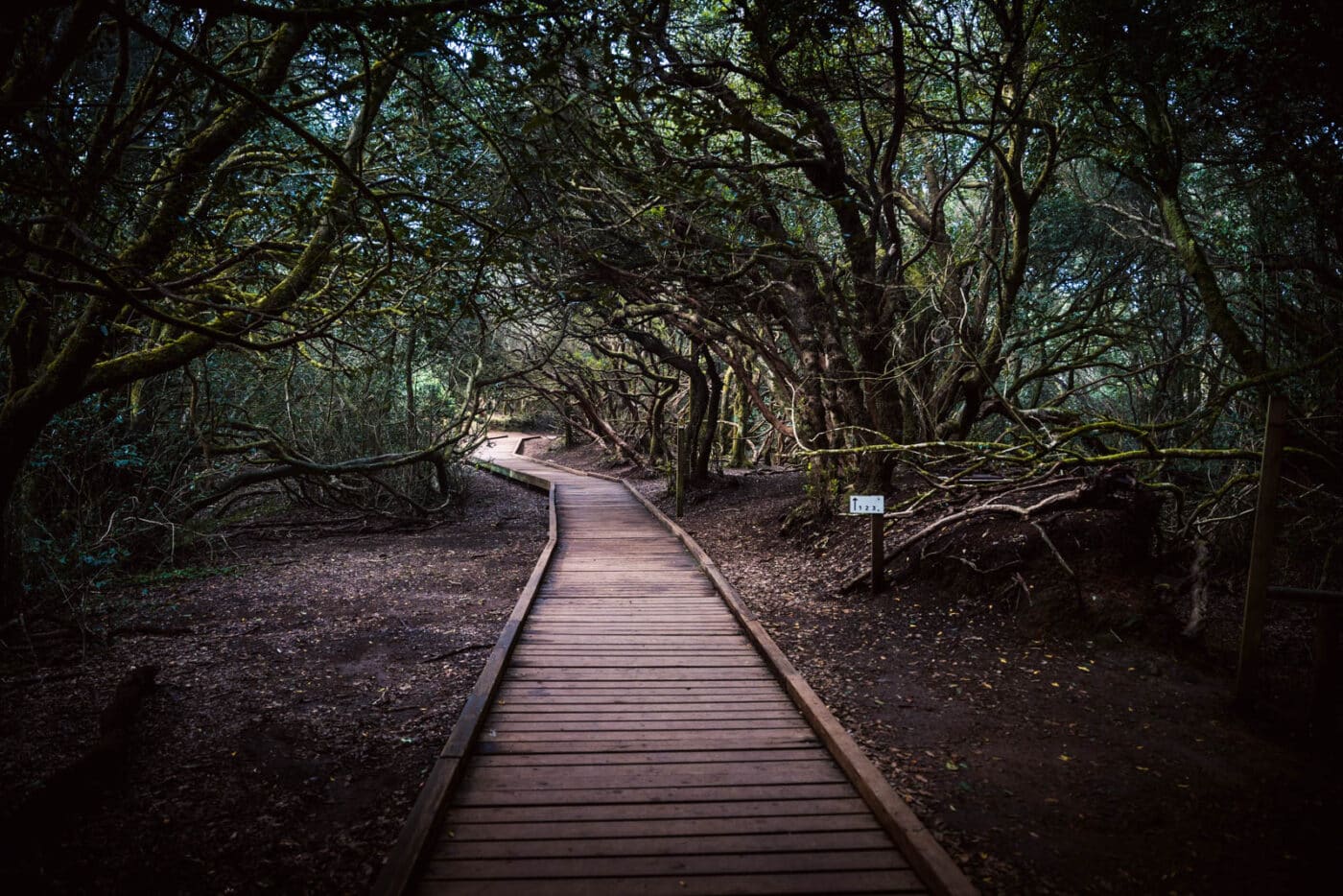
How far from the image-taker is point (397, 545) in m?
10.2

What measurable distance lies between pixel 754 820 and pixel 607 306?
27.4ft

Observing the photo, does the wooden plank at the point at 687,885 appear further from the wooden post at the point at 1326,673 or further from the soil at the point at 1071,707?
the wooden post at the point at 1326,673

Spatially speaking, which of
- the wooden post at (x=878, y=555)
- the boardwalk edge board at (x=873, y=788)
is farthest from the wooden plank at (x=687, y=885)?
the wooden post at (x=878, y=555)

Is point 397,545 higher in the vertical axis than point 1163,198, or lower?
lower

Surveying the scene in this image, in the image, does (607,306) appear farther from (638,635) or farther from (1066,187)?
(1066,187)

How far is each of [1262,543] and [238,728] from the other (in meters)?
5.76

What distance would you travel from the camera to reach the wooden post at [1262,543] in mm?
3598

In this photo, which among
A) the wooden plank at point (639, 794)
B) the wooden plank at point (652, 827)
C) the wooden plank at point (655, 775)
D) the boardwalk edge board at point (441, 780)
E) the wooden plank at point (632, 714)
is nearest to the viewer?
the boardwalk edge board at point (441, 780)

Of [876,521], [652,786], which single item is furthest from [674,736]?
[876,521]

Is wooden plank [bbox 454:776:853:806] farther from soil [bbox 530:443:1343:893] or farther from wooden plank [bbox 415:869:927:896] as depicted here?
wooden plank [bbox 415:869:927:896]

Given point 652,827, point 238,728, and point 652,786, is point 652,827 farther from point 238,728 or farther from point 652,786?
point 238,728

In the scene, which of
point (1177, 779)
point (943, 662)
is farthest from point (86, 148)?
point (1177, 779)

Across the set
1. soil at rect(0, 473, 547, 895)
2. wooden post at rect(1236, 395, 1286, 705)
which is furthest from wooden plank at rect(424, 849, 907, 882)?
wooden post at rect(1236, 395, 1286, 705)

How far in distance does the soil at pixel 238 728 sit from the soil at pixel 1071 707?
8.25 ft
